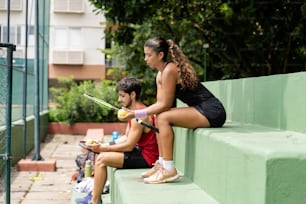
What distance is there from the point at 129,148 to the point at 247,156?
2.19m

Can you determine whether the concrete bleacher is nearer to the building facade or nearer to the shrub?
the shrub

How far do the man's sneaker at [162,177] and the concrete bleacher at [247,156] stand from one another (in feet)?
0.23

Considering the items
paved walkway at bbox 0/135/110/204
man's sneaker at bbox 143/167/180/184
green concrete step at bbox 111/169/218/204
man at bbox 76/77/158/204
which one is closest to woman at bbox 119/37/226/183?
man's sneaker at bbox 143/167/180/184

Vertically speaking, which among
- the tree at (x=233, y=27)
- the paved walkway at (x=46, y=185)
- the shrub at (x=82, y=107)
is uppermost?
the tree at (x=233, y=27)

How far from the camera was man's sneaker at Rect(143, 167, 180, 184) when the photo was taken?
4367 millimetres

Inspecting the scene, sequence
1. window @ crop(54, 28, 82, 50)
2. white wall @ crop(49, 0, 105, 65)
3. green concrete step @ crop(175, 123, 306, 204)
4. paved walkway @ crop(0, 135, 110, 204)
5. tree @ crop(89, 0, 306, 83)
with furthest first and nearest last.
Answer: window @ crop(54, 28, 82, 50) < white wall @ crop(49, 0, 105, 65) < tree @ crop(89, 0, 306, 83) < paved walkway @ crop(0, 135, 110, 204) < green concrete step @ crop(175, 123, 306, 204)

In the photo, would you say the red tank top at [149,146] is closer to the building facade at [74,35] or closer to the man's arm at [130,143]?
the man's arm at [130,143]

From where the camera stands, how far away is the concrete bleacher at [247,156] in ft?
9.09

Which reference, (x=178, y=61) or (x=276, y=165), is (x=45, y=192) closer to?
(x=178, y=61)

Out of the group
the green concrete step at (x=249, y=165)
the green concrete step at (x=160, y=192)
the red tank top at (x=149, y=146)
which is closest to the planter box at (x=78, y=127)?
→ the red tank top at (x=149, y=146)

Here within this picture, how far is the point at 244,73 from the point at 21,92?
5.03 meters

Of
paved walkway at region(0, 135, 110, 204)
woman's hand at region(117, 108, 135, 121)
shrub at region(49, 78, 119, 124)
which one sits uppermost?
woman's hand at region(117, 108, 135, 121)

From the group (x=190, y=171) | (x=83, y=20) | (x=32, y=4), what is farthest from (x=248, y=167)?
(x=83, y=20)

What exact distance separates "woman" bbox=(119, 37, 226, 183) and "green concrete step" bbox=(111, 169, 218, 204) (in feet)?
0.34
